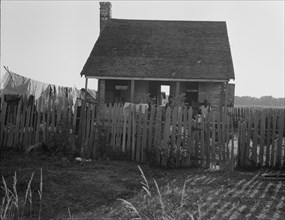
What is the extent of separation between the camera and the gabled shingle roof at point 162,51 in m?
16.8

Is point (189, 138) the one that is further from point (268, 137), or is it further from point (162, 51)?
point (162, 51)

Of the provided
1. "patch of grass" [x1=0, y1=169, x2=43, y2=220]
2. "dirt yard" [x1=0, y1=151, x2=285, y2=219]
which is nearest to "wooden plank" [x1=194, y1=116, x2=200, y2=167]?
"dirt yard" [x1=0, y1=151, x2=285, y2=219]

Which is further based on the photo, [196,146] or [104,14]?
[104,14]

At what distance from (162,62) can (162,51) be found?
128 cm

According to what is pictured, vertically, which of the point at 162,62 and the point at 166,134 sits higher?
the point at 162,62

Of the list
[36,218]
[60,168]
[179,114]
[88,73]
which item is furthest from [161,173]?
[88,73]

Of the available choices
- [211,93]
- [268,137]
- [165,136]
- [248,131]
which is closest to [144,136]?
[165,136]

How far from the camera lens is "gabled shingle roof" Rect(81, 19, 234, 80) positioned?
16.8m

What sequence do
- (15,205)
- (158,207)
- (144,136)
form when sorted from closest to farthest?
(15,205)
(158,207)
(144,136)

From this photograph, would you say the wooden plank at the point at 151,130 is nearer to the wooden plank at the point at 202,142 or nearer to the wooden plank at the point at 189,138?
the wooden plank at the point at 189,138

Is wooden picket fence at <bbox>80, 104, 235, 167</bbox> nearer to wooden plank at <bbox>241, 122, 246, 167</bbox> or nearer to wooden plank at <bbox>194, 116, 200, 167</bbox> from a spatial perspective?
wooden plank at <bbox>194, 116, 200, 167</bbox>

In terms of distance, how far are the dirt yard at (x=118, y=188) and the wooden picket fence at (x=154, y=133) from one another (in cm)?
46

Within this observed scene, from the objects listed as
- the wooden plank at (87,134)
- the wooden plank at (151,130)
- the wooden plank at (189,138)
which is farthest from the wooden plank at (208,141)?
the wooden plank at (87,134)

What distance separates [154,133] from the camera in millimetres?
7891
